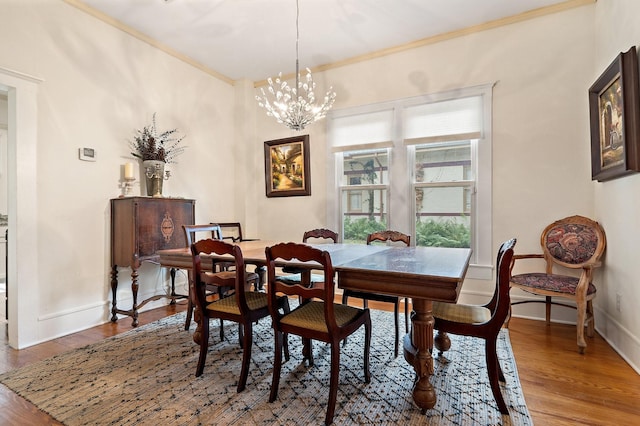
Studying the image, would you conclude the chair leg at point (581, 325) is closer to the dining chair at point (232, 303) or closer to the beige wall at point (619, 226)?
the beige wall at point (619, 226)

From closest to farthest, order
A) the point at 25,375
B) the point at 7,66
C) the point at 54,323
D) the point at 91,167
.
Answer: the point at 25,375, the point at 7,66, the point at 54,323, the point at 91,167

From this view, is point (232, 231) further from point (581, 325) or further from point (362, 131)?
point (581, 325)

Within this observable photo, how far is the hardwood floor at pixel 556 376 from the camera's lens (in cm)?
170

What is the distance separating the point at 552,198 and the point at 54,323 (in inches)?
190

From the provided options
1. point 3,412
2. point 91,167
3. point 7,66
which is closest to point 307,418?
point 3,412

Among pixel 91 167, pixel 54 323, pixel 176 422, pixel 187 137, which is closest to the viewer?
pixel 176 422

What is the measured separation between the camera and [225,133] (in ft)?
15.4

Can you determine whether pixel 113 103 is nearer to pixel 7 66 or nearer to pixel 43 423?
pixel 7 66

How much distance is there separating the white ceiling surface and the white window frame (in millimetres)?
706

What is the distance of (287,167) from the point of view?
4562mm

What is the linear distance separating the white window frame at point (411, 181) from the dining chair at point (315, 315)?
2.08 meters

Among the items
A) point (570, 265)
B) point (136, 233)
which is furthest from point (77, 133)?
point (570, 265)

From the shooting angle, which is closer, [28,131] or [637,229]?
[637,229]

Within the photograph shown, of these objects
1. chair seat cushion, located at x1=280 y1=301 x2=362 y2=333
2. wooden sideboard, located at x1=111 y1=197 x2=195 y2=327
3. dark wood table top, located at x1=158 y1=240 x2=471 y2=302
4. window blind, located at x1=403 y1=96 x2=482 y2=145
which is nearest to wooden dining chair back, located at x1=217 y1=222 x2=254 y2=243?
wooden sideboard, located at x1=111 y1=197 x2=195 y2=327
